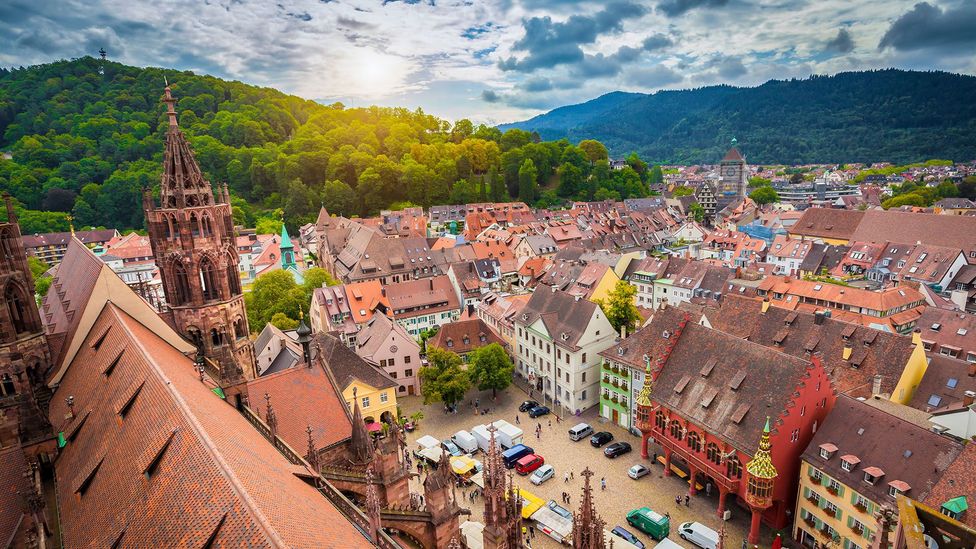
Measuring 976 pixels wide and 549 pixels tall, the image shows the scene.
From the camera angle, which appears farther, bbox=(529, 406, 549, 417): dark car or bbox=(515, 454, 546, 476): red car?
bbox=(529, 406, 549, 417): dark car

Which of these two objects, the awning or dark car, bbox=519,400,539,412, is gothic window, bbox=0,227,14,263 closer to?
dark car, bbox=519,400,539,412

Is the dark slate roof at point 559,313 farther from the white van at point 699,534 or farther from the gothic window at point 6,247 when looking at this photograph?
the gothic window at point 6,247

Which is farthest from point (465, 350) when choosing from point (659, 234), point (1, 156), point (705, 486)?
point (1, 156)

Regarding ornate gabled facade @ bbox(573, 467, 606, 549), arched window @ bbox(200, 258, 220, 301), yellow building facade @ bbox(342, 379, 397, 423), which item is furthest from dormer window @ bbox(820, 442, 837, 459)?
arched window @ bbox(200, 258, 220, 301)

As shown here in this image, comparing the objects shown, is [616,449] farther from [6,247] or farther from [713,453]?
[6,247]

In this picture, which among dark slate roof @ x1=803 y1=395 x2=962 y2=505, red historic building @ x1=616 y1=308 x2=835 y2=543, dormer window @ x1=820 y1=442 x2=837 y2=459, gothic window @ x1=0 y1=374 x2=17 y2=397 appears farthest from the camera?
red historic building @ x1=616 y1=308 x2=835 y2=543
